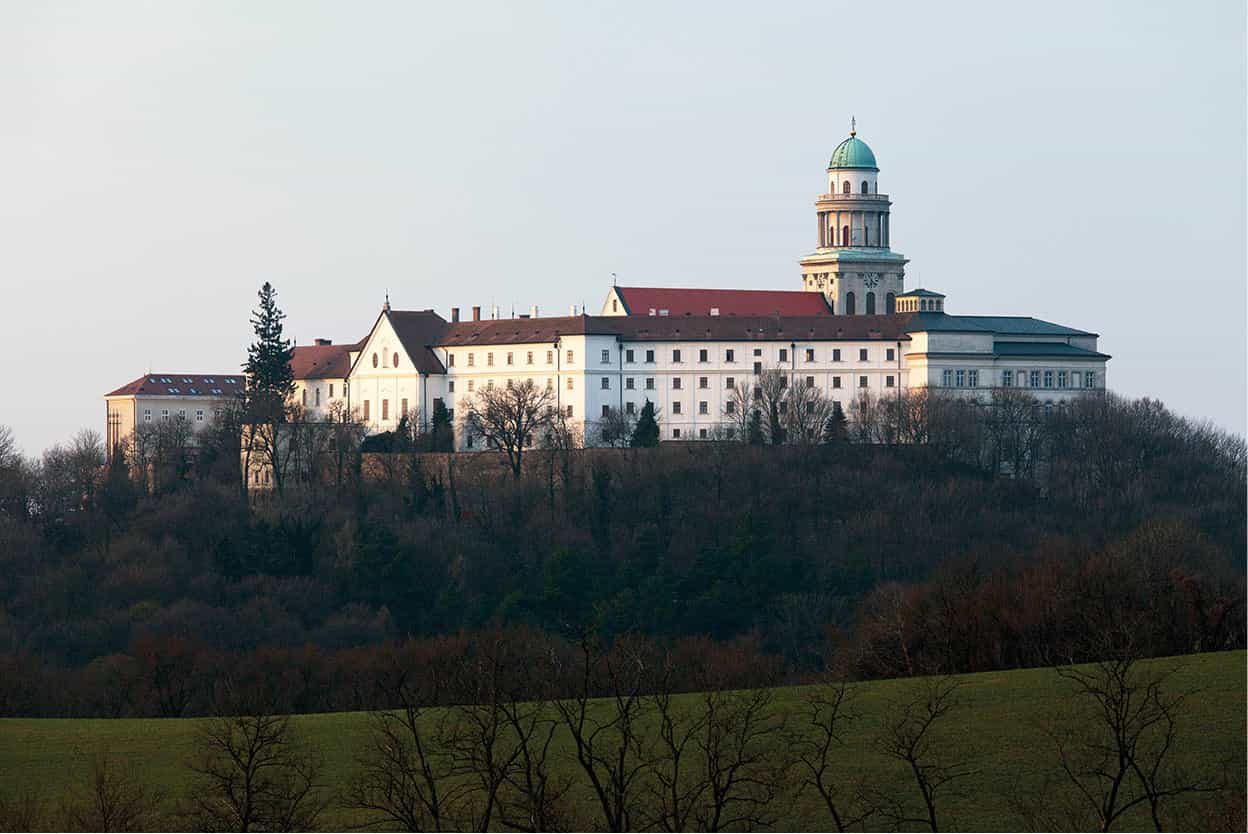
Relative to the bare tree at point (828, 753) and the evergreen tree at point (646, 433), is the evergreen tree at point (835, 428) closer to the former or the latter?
the evergreen tree at point (646, 433)

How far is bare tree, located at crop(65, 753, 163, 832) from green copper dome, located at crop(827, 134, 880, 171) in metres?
84.7

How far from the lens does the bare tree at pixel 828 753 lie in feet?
105

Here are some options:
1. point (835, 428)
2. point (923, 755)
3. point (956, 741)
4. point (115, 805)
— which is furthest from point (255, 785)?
point (835, 428)

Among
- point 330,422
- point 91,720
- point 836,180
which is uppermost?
point 836,180

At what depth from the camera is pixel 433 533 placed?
300ft

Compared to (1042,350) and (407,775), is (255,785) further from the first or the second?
(1042,350)

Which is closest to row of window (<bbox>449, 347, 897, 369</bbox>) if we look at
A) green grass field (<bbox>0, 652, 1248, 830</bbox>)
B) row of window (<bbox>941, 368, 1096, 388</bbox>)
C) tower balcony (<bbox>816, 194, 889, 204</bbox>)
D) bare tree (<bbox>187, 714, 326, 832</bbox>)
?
row of window (<bbox>941, 368, 1096, 388</bbox>)

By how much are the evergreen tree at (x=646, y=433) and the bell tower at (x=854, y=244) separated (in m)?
16.4

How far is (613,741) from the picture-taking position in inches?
1452

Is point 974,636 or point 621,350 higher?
point 621,350

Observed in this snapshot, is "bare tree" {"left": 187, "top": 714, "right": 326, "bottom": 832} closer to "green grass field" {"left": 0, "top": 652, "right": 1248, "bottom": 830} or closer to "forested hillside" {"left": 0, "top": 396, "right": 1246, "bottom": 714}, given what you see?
"green grass field" {"left": 0, "top": 652, "right": 1248, "bottom": 830}

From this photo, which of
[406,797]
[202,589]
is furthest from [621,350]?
[406,797]

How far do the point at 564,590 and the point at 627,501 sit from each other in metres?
11.1

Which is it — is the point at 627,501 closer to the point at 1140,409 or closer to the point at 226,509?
the point at 226,509
